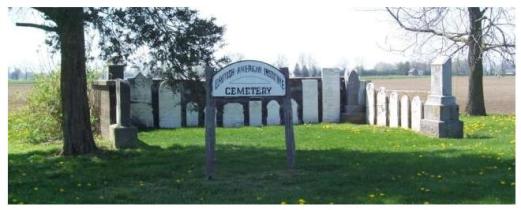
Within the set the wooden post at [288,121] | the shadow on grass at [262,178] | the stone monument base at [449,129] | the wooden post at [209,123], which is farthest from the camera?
the stone monument base at [449,129]

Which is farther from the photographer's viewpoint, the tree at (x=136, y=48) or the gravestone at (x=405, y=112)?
the gravestone at (x=405, y=112)

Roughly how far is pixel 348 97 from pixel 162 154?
10.1 meters

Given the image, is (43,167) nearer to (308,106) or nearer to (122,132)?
(122,132)

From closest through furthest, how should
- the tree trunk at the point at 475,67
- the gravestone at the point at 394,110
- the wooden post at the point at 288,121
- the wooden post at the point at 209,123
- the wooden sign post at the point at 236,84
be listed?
the wooden post at the point at 209,123, the wooden sign post at the point at 236,84, the wooden post at the point at 288,121, the gravestone at the point at 394,110, the tree trunk at the point at 475,67

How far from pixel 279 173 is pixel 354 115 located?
11164mm

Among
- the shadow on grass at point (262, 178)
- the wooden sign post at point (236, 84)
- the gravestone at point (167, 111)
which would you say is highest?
the wooden sign post at point (236, 84)

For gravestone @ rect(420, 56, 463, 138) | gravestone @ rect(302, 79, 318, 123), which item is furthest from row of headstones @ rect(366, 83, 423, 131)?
gravestone @ rect(302, 79, 318, 123)

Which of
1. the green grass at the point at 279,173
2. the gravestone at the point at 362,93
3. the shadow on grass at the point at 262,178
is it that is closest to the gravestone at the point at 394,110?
the gravestone at the point at 362,93

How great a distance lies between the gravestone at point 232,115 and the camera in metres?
19.9

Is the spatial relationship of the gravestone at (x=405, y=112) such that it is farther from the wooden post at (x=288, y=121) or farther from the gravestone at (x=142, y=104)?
the wooden post at (x=288, y=121)

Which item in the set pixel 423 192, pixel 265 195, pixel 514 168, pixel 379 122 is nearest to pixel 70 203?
pixel 265 195

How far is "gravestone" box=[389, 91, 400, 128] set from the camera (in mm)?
18000

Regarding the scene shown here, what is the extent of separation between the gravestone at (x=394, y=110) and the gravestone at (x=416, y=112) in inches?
38.8

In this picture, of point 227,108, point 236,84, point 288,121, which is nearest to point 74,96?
point 236,84
